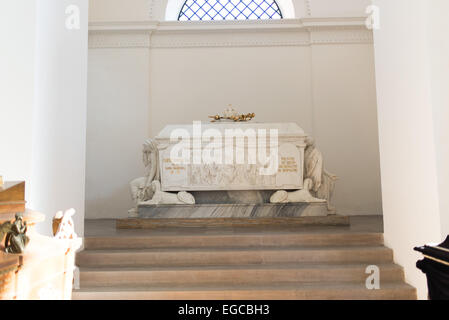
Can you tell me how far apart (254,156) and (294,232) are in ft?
5.03

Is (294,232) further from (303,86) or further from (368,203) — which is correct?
(303,86)

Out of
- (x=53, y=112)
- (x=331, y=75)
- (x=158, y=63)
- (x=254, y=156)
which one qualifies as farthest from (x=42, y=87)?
(x=331, y=75)

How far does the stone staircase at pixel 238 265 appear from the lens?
316 cm

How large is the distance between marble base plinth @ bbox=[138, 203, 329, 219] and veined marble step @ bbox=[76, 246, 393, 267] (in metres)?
1.41

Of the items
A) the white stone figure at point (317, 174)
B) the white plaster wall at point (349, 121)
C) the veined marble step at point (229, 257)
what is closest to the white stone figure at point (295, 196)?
the white stone figure at point (317, 174)

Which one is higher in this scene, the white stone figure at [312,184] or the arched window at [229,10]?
the arched window at [229,10]

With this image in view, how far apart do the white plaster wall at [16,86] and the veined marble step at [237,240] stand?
123 centimetres

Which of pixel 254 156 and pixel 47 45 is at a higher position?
pixel 47 45

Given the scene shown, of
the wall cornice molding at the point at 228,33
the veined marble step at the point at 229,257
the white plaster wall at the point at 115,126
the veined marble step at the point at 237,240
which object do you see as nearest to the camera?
the veined marble step at the point at 229,257

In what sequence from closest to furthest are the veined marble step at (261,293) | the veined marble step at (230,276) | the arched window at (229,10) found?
the veined marble step at (261,293), the veined marble step at (230,276), the arched window at (229,10)

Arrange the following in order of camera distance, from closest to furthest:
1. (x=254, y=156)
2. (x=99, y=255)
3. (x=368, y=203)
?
1. (x=99, y=255)
2. (x=254, y=156)
3. (x=368, y=203)

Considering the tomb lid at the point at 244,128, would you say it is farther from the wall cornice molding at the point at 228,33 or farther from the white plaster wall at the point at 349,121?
the wall cornice molding at the point at 228,33

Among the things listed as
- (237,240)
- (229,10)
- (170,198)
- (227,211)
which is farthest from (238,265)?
(229,10)
